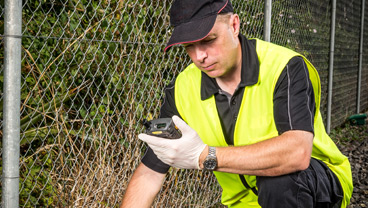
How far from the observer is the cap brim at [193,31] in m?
1.97

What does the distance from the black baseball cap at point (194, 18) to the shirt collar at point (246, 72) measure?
28cm

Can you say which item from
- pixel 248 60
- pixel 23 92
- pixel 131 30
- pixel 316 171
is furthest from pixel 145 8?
pixel 316 171

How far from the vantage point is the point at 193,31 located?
6.51 ft

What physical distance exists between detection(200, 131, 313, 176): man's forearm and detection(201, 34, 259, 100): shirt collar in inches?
14.2

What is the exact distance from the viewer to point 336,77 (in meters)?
7.01

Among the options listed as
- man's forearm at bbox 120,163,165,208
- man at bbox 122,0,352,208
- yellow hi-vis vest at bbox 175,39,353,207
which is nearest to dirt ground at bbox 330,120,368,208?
yellow hi-vis vest at bbox 175,39,353,207

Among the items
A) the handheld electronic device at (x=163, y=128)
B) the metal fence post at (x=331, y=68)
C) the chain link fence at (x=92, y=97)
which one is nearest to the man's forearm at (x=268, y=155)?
the handheld electronic device at (x=163, y=128)

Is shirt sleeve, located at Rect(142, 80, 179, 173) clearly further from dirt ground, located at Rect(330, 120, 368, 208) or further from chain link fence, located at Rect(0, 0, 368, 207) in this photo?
dirt ground, located at Rect(330, 120, 368, 208)

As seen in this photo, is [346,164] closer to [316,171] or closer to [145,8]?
[316,171]

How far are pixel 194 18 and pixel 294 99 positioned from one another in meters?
0.56

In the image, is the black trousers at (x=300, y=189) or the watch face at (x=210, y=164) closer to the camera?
the watch face at (x=210, y=164)

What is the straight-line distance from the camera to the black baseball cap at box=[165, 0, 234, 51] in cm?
199

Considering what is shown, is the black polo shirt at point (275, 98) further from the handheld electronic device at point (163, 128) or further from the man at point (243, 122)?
the handheld electronic device at point (163, 128)

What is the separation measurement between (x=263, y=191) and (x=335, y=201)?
1.31 ft
